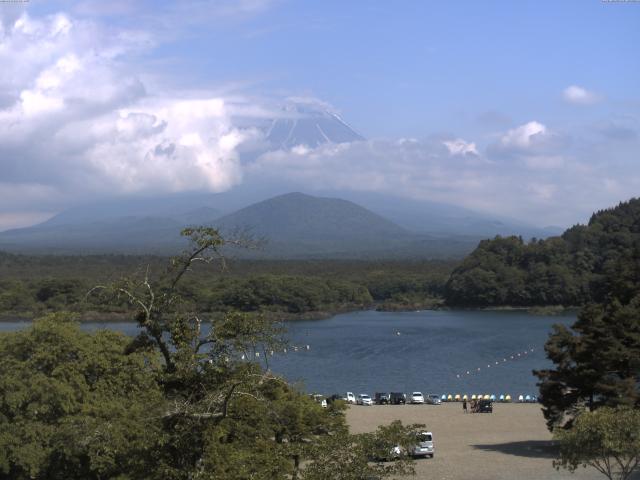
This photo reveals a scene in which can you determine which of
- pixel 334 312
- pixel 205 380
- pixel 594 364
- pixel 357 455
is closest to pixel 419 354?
pixel 334 312

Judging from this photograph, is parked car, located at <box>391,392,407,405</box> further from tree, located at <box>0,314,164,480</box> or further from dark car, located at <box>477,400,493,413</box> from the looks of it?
tree, located at <box>0,314,164,480</box>

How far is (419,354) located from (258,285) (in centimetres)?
2059

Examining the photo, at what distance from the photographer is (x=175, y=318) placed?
696 centimetres

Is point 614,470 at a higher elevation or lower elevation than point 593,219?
lower

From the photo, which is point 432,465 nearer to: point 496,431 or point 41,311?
point 496,431

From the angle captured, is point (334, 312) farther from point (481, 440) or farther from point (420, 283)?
point (481, 440)

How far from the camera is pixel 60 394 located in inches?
467

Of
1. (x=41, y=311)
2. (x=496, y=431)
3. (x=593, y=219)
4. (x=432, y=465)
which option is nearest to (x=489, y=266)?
(x=593, y=219)

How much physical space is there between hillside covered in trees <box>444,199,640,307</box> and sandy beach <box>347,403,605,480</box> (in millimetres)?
37176

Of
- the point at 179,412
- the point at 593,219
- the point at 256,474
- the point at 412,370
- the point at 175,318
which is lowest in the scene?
the point at 412,370

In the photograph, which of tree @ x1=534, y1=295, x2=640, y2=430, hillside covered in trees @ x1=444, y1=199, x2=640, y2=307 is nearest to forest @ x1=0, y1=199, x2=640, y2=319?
hillside covered in trees @ x1=444, y1=199, x2=640, y2=307

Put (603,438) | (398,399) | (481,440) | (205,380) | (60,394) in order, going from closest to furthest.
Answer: (205,380) → (603,438) → (60,394) → (481,440) → (398,399)

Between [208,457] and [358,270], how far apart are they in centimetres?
7980

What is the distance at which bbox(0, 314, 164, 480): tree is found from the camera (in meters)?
10.7
